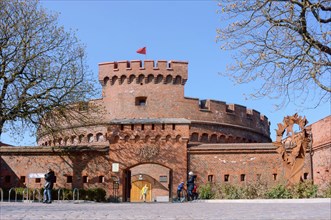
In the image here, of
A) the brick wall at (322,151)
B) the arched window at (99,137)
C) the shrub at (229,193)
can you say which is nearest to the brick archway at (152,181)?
the arched window at (99,137)

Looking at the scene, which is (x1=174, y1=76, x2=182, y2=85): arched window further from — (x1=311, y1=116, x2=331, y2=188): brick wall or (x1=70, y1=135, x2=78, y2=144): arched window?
(x1=311, y1=116, x2=331, y2=188): brick wall

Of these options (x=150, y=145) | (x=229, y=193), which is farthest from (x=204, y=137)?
(x=229, y=193)

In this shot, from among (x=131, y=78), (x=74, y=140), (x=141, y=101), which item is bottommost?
(x=74, y=140)

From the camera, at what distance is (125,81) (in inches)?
1379

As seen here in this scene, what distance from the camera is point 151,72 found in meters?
34.6

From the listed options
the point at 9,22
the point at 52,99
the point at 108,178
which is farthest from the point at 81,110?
the point at 9,22

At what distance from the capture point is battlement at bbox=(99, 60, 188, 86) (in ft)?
113

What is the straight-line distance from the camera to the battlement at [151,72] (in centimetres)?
3459

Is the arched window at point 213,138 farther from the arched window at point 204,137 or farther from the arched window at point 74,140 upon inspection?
the arched window at point 74,140

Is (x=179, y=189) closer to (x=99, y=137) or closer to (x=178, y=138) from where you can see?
(x=178, y=138)

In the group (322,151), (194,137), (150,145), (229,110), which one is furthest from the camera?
(229,110)

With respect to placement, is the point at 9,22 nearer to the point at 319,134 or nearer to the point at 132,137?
the point at 132,137

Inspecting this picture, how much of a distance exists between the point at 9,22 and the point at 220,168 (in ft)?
40.3

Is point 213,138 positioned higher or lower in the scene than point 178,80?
lower
